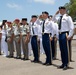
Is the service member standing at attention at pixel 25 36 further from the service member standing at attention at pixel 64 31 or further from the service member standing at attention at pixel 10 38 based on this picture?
the service member standing at attention at pixel 64 31

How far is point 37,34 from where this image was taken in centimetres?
1254

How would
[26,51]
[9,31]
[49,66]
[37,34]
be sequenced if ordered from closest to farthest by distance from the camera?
[49,66]
[37,34]
[26,51]
[9,31]

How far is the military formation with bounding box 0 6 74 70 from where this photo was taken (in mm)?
10266

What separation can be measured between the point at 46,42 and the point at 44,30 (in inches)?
17.4

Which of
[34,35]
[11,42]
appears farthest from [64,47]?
[11,42]

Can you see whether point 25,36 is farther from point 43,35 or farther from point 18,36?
point 43,35

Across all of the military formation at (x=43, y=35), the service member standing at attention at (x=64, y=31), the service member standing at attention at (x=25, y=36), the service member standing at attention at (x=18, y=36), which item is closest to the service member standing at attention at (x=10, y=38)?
the military formation at (x=43, y=35)

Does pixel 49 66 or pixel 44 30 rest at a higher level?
pixel 44 30

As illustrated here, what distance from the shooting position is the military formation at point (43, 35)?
10.3m

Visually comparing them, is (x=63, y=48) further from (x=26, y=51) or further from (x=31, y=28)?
(x=26, y=51)

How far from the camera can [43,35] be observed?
37.1 feet

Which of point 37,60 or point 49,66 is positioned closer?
point 49,66

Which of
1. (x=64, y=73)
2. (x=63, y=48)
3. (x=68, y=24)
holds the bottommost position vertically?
(x=64, y=73)

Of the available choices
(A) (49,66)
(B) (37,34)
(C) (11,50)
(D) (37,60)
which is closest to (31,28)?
(B) (37,34)
